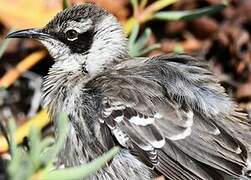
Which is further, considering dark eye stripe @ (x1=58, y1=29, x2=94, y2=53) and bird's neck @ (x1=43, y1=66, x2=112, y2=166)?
dark eye stripe @ (x1=58, y1=29, x2=94, y2=53)

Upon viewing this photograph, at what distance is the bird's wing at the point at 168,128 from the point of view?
4965 millimetres

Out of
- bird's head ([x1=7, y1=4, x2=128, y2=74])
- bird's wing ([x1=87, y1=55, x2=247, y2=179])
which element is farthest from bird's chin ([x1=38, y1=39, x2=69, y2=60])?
bird's wing ([x1=87, y1=55, x2=247, y2=179])

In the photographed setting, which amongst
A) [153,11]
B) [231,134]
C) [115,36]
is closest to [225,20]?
[153,11]

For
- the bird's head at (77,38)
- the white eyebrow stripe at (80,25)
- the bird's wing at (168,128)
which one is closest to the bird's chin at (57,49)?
the bird's head at (77,38)

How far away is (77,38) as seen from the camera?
5.52 m

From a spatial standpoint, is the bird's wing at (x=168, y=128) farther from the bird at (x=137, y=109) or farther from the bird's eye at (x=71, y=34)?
the bird's eye at (x=71, y=34)

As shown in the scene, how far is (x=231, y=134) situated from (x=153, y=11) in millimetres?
1658

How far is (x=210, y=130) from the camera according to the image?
16.6ft

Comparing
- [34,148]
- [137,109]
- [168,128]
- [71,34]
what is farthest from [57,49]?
[34,148]

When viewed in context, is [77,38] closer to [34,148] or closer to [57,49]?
[57,49]

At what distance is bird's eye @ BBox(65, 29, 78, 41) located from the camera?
217 inches

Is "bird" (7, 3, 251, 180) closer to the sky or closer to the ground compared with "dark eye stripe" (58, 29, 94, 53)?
closer to the ground

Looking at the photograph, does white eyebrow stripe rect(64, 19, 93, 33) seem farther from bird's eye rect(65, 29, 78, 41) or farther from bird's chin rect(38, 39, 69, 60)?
bird's chin rect(38, 39, 69, 60)

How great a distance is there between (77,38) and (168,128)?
1.04 m
